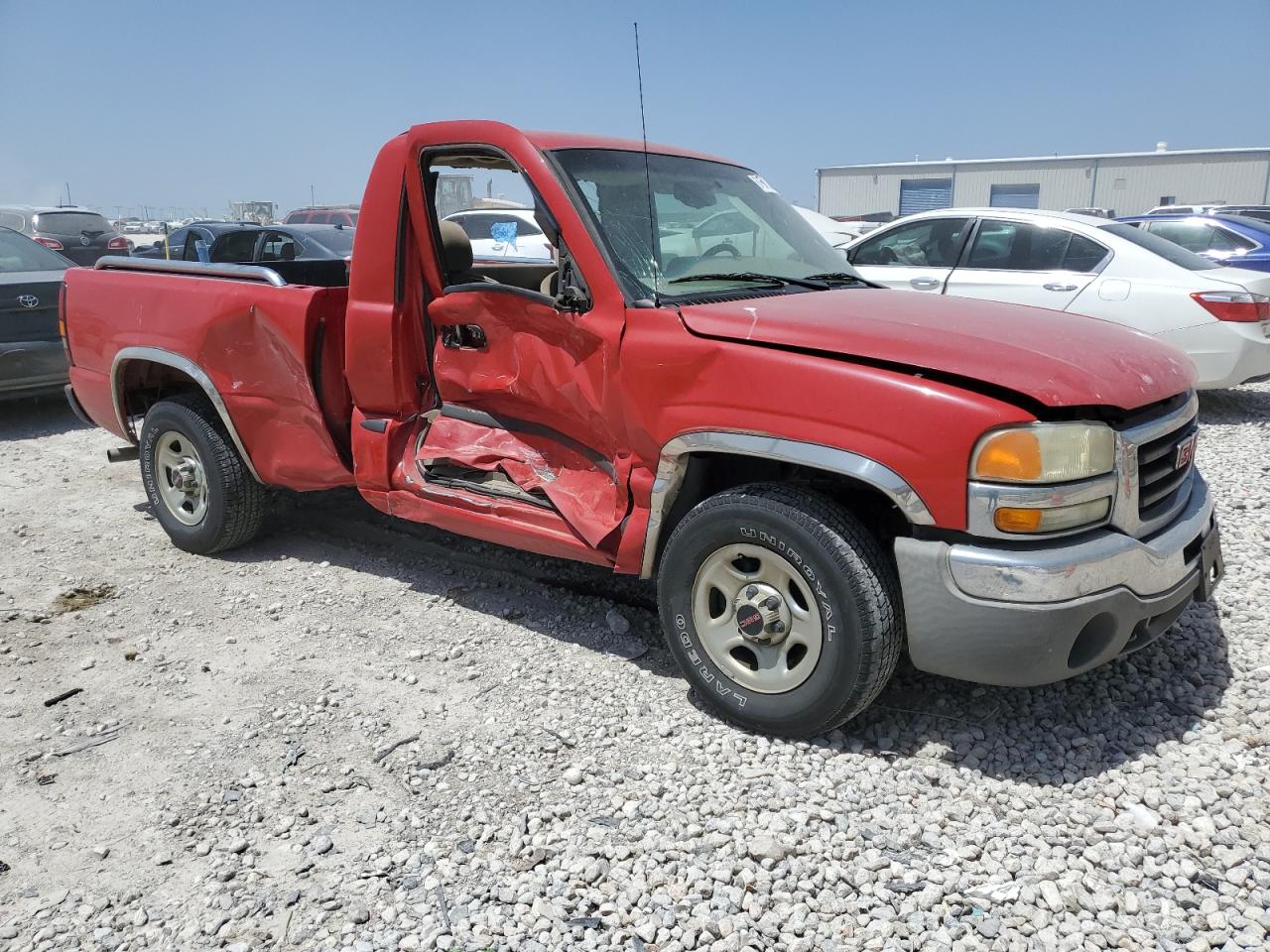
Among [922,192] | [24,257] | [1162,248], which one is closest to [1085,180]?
[922,192]

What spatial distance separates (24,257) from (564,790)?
8130mm

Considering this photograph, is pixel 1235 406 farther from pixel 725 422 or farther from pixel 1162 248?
pixel 725 422

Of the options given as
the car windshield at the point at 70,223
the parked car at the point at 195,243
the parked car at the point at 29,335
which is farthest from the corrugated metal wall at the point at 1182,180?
the parked car at the point at 29,335

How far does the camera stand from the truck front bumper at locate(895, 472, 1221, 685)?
2.66 m

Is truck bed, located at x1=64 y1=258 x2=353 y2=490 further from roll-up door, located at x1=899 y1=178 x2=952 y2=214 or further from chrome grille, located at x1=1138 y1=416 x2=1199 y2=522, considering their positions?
roll-up door, located at x1=899 y1=178 x2=952 y2=214

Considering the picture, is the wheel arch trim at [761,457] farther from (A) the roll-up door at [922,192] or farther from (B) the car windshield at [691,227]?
(A) the roll-up door at [922,192]

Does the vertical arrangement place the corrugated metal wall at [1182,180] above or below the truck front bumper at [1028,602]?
below

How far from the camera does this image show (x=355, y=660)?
3.88 metres

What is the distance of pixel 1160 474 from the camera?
3006 mm

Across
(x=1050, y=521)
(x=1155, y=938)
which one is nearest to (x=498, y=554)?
(x=1050, y=521)

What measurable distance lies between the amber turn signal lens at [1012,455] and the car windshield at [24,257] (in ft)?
28.1

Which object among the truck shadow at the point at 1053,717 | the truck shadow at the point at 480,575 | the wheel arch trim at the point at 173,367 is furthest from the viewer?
the wheel arch trim at the point at 173,367

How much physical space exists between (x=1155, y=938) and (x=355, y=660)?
2.93 meters

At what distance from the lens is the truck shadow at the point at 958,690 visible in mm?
3104
